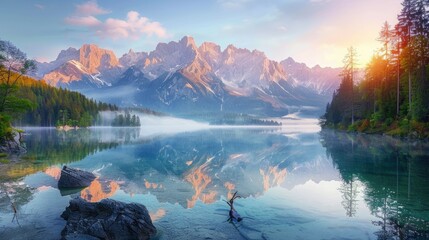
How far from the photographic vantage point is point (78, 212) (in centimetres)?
1797

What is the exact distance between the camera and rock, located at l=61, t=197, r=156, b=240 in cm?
1530

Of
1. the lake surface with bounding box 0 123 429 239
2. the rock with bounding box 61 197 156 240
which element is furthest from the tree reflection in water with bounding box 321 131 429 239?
the rock with bounding box 61 197 156 240

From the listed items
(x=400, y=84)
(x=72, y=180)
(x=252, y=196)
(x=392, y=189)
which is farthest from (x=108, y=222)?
(x=400, y=84)

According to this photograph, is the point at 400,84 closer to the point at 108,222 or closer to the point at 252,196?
the point at 252,196

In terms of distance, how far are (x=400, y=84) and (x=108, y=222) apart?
9223cm

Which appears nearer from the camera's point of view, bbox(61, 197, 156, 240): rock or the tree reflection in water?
bbox(61, 197, 156, 240): rock

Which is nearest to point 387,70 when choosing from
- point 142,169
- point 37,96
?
point 142,169

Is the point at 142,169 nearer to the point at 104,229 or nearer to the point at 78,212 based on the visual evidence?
the point at 78,212

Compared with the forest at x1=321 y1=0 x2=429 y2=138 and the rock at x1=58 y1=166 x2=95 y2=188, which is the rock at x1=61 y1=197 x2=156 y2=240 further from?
the forest at x1=321 y1=0 x2=429 y2=138

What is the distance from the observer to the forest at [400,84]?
2729 inches

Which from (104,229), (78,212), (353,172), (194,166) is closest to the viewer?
(104,229)

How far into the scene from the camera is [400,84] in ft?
284

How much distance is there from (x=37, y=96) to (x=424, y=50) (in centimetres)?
19704

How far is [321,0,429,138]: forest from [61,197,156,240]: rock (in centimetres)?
6795
